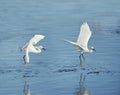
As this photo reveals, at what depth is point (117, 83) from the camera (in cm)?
1875

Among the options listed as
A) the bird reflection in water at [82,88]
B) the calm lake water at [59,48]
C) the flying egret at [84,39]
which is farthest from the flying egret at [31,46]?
the bird reflection in water at [82,88]

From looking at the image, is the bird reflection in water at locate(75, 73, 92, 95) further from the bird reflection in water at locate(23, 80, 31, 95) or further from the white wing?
the white wing

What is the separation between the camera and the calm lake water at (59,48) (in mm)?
18422

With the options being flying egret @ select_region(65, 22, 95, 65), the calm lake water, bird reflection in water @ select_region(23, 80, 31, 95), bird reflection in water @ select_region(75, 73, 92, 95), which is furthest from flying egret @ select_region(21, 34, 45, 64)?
bird reflection in water @ select_region(75, 73, 92, 95)

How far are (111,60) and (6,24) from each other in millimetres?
6785

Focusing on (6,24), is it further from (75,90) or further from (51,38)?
(75,90)

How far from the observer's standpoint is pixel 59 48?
889 inches

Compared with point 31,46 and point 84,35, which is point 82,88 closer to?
point 31,46

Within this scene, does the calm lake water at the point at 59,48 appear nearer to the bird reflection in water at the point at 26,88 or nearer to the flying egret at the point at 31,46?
the bird reflection in water at the point at 26,88

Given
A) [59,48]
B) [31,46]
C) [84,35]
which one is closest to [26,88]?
[31,46]

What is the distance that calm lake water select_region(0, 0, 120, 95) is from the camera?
18422mm

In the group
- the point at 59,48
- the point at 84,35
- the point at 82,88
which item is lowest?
the point at 82,88

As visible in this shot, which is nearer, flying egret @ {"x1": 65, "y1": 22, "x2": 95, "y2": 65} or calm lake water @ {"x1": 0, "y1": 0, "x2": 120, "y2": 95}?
calm lake water @ {"x1": 0, "y1": 0, "x2": 120, "y2": 95}

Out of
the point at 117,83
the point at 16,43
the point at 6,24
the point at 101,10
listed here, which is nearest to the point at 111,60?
the point at 117,83
